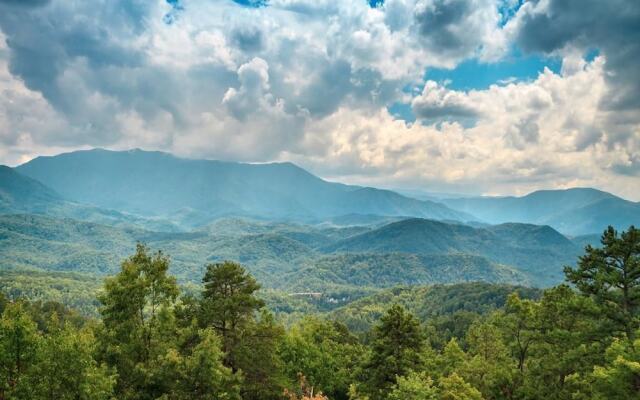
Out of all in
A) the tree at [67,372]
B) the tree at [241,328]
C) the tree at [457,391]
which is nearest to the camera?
the tree at [67,372]

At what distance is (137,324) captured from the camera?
32250 millimetres

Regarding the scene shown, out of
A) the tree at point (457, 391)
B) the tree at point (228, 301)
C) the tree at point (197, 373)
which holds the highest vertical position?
the tree at point (228, 301)

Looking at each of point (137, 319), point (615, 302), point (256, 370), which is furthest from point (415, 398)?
point (137, 319)

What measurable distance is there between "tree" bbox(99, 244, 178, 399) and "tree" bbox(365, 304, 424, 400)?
18.4 metres

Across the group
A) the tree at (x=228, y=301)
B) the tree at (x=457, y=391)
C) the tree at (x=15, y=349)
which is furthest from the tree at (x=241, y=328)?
the tree at (x=457, y=391)

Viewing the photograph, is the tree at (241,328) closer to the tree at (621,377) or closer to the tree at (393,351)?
the tree at (393,351)

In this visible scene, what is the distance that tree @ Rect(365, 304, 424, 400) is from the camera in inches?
1539

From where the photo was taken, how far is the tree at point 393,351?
39.1 metres

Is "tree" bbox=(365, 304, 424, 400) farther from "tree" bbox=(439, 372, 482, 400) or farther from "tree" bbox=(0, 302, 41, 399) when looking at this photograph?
"tree" bbox=(0, 302, 41, 399)

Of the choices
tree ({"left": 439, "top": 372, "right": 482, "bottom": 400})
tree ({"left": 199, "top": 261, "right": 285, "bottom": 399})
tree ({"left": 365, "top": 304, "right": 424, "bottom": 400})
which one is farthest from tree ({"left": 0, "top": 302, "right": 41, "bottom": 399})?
tree ({"left": 439, "top": 372, "right": 482, "bottom": 400})

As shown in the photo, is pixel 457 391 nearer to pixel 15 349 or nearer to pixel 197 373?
pixel 197 373

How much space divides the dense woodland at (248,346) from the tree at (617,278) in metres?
→ 0.07

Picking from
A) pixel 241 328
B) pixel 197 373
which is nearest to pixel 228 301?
pixel 241 328

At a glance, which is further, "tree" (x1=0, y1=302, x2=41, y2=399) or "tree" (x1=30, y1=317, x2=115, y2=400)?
"tree" (x1=0, y1=302, x2=41, y2=399)
